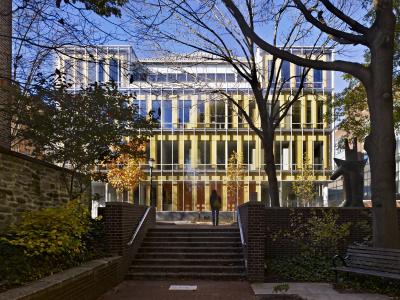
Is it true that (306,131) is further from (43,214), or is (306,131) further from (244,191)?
(43,214)

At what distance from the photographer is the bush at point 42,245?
28.1 ft

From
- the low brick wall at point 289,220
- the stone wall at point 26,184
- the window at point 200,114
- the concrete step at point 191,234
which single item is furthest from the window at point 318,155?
the stone wall at point 26,184

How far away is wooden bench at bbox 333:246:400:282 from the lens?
1095 centimetres

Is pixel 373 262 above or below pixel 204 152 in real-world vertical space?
below

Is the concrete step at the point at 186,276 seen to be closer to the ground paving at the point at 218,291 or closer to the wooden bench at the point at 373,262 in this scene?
the ground paving at the point at 218,291

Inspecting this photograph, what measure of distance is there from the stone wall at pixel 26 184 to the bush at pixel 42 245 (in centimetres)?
35

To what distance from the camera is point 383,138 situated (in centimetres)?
1162

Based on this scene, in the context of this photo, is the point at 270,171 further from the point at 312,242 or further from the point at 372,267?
the point at 372,267

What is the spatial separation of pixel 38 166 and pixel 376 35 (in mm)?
7860

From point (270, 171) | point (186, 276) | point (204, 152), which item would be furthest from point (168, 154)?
point (186, 276)

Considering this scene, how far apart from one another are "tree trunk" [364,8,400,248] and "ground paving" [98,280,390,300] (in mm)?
1505

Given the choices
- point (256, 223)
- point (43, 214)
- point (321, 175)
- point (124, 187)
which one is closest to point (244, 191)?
point (321, 175)

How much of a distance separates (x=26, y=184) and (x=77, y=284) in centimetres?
336

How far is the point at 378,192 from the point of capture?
11711 mm
